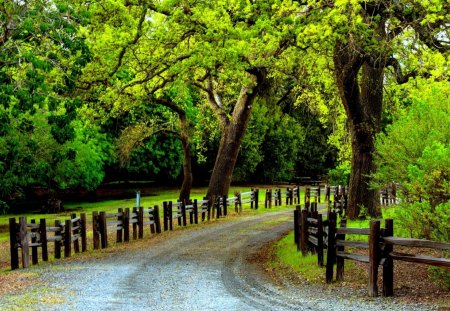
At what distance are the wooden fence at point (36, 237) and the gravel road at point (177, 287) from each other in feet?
2.42

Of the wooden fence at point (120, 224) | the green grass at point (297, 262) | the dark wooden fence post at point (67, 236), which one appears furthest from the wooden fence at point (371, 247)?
the wooden fence at point (120, 224)

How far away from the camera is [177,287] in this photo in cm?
1207

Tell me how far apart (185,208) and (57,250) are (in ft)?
32.3

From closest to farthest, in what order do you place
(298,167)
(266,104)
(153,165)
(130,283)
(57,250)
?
(130,283) → (57,250) → (153,165) → (266,104) → (298,167)

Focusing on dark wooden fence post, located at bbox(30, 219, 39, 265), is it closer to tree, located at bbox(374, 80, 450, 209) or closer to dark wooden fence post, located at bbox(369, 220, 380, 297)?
tree, located at bbox(374, 80, 450, 209)

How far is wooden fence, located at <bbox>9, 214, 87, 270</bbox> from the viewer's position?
52.1 feet

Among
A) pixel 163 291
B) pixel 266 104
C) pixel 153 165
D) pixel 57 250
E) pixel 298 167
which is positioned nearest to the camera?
pixel 163 291

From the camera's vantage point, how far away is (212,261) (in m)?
16.0

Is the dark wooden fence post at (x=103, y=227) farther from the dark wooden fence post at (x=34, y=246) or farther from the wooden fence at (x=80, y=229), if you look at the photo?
the dark wooden fence post at (x=34, y=246)

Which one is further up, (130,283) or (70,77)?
(70,77)

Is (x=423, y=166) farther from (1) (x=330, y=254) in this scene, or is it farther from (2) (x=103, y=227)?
(2) (x=103, y=227)

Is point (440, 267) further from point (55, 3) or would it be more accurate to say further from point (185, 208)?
point (185, 208)

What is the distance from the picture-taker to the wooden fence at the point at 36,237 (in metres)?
15.9

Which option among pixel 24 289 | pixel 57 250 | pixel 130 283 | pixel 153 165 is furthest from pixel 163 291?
pixel 153 165
